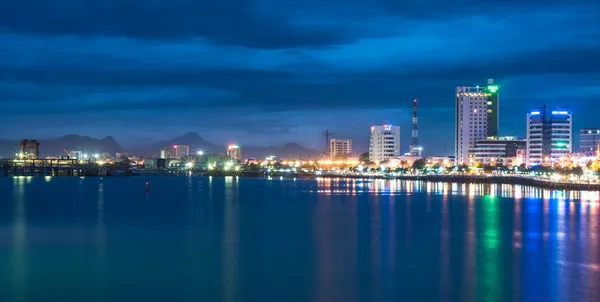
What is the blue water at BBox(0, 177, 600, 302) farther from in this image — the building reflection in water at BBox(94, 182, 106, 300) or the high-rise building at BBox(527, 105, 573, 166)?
the high-rise building at BBox(527, 105, 573, 166)

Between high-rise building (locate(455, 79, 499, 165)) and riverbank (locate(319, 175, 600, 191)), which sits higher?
high-rise building (locate(455, 79, 499, 165))

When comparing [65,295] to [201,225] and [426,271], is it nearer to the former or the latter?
[426,271]

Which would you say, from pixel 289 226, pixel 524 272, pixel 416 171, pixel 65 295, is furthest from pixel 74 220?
pixel 416 171

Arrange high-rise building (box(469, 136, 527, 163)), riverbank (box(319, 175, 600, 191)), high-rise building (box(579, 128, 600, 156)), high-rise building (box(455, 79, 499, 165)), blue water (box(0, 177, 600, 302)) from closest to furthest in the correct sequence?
blue water (box(0, 177, 600, 302)), riverbank (box(319, 175, 600, 191)), high-rise building (box(469, 136, 527, 163)), high-rise building (box(579, 128, 600, 156)), high-rise building (box(455, 79, 499, 165))

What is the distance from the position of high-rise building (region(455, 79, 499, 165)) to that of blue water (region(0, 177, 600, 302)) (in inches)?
5113

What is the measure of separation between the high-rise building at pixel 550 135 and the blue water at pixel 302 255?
341 ft

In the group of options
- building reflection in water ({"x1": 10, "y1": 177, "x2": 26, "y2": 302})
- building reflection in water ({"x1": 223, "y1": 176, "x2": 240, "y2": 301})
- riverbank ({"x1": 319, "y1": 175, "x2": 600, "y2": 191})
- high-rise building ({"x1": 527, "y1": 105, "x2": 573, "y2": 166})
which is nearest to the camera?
building reflection in water ({"x1": 10, "y1": 177, "x2": 26, "y2": 302})

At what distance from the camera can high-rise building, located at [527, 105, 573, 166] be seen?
149625 millimetres

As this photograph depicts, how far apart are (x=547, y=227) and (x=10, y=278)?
91.6ft

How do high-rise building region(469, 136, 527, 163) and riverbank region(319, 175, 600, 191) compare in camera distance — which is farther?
high-rise building region(469, 136, 527, 163)

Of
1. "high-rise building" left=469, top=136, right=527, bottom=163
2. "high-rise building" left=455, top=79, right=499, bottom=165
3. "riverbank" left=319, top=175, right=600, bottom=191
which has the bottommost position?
"riverbank" left=319, top=175, right=600, bottom=191

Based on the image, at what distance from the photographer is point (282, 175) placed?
643ft

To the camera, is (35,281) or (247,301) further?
(35,281)

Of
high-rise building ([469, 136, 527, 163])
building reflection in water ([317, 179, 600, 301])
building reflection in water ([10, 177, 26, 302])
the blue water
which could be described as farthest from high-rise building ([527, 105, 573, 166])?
building reflection in water ([10, 177, 26, 302])
